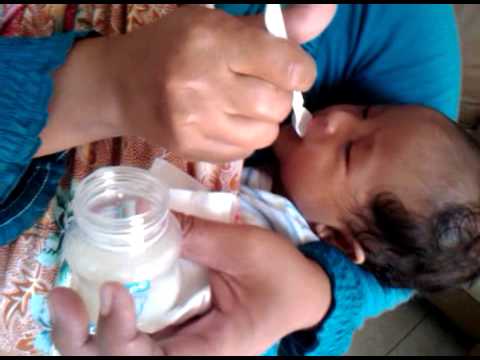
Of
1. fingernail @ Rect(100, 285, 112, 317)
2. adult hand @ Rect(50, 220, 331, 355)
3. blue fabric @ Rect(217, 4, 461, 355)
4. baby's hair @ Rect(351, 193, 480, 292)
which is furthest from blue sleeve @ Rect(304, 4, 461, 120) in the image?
fingernail @ Rect(100, 285, 112, 317)

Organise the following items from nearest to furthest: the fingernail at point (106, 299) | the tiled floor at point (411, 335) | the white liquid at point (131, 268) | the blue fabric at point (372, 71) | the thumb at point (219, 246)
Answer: the fingernail at point (106, 299) → the white liquid at point (131, 268) → the thumb at point (219, 246) → the blue fabric at point (372, 71) → the tiled floor at point (411, 335)

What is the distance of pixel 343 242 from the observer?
0.81m

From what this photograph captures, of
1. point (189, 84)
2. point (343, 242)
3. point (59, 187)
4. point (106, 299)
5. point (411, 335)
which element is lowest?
point (411, 335)

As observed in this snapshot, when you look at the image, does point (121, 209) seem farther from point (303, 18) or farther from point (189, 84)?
point (303, 18)

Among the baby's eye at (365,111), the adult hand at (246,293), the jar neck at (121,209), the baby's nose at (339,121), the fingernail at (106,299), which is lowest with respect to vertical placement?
the adult hand at (246,293)

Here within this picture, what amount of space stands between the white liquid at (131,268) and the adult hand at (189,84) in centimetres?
11

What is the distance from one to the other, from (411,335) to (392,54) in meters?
1.03

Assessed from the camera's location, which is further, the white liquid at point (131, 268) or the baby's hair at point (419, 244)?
the baby's hair at point (419, 244)

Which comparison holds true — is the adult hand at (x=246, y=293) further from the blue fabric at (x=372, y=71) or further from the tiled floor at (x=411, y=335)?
the tiled floor at (x=411, y=335)

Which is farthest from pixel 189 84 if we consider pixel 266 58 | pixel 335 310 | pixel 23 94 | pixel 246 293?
pixel 335 310

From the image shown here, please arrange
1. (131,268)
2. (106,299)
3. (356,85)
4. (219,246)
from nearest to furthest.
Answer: (106,299)
(131,268)
(219,246)
(356,85)

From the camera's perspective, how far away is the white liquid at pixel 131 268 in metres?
0.45

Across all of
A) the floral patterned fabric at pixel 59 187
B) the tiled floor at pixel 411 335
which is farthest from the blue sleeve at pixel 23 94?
the tiled floor at pixel 411 335

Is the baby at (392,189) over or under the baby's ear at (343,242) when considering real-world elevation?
over
